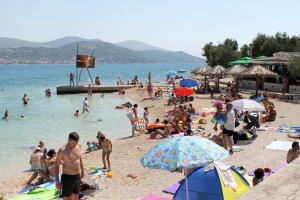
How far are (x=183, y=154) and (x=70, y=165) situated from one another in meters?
1.93

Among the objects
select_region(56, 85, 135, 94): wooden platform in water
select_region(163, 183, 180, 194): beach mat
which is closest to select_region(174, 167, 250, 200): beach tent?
select_region(163, 183, 180, 194): beach mat

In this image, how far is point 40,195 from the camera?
10.2m

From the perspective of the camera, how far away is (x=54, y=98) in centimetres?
4066

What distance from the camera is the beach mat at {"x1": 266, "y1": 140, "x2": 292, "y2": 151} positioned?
12814 mm

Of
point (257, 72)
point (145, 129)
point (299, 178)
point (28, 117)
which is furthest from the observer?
point (28, 117)

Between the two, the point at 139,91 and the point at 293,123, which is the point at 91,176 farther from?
the point at 139,91

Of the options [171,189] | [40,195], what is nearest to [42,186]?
[40,195]

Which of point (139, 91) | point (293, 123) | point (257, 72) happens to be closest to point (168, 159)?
point (293, 123)

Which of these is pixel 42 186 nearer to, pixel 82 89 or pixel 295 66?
pixel 295 66

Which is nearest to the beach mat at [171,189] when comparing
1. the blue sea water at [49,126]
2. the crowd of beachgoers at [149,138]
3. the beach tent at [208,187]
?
the crowd of beachgoers at [149,138]

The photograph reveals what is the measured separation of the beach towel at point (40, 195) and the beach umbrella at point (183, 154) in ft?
12.5

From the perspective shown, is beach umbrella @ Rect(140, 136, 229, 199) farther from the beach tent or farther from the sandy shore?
the sandy shore

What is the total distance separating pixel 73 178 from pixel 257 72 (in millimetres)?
19668

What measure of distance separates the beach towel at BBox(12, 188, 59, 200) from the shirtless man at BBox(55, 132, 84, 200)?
296cm
